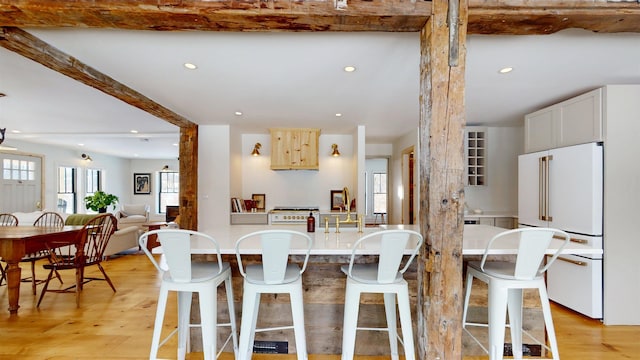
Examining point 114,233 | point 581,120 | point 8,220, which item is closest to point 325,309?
point 581,120

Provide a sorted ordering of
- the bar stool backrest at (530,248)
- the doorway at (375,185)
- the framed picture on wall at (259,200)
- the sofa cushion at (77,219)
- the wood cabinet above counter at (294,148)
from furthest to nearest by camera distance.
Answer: the doorway at (375,185) < the framed picture on wall at (259,200) < the wood cabinet above counter at (294,148) < the sofa cushion at (77,219) < the bar stool backrest at (530,248)

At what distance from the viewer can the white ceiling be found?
223 cm

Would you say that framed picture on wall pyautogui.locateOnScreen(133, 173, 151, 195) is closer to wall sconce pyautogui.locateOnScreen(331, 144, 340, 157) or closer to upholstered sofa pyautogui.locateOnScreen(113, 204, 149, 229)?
upholstered sofa pyautogui.locateOnScreen(113, 204, 149, 229)

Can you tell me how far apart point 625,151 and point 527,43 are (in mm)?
1669

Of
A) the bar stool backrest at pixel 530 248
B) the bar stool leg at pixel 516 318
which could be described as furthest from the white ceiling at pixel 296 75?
the bar stool leg at pixel 516 318

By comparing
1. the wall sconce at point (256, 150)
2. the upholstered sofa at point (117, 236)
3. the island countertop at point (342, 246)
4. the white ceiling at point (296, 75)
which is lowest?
the upholstered sofa at point (117, 236)

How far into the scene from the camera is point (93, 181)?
364 inches

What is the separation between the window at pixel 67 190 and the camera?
7.91m

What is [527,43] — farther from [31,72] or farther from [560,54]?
[31,72]

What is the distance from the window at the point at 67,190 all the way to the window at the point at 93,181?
1.72ft

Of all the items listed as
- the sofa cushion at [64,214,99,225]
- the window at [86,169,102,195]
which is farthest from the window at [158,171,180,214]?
the sofa cushion at [64,214,99,225]

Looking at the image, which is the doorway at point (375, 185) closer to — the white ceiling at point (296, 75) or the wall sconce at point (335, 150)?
the wall sconce at point (335, 150)

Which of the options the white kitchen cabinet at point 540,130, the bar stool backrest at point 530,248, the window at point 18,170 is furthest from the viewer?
the window at point 18,170

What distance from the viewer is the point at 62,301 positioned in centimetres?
348
